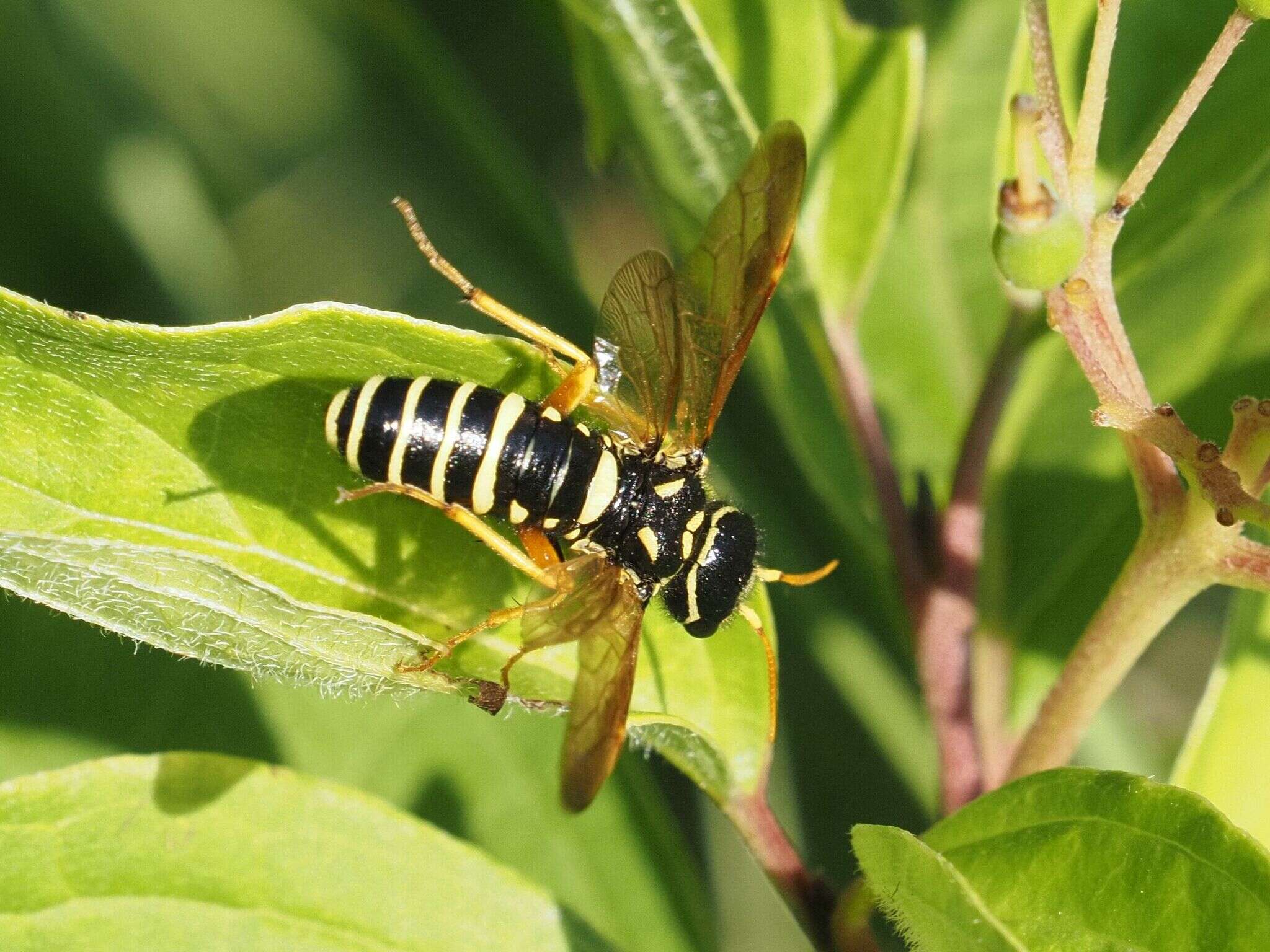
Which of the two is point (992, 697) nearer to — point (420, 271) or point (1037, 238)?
point (1037, 238)

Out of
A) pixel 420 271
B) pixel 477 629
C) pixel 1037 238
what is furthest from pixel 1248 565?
pixel 420 271

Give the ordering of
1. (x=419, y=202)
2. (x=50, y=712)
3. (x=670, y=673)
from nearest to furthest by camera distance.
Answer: (x=670, y=673) → (x=50, y=712) → (x=419, y=202)

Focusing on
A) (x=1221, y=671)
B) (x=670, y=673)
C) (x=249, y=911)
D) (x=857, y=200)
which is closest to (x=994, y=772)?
(x=1221, y=671)

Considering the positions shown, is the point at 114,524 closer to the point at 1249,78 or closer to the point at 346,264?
the point at 1249,78

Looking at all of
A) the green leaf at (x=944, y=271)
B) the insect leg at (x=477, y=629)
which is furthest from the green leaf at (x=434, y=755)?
the green leaf at (x=944, y=271)

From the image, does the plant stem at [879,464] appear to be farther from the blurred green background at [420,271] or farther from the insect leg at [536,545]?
the insect leg at [536,545]

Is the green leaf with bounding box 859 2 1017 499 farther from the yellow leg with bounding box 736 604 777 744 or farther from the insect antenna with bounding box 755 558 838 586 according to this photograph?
the yellow leg with bounding box 736 604 777 744

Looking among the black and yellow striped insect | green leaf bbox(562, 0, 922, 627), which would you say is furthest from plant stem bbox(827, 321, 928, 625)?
the black and yellow striped insect
